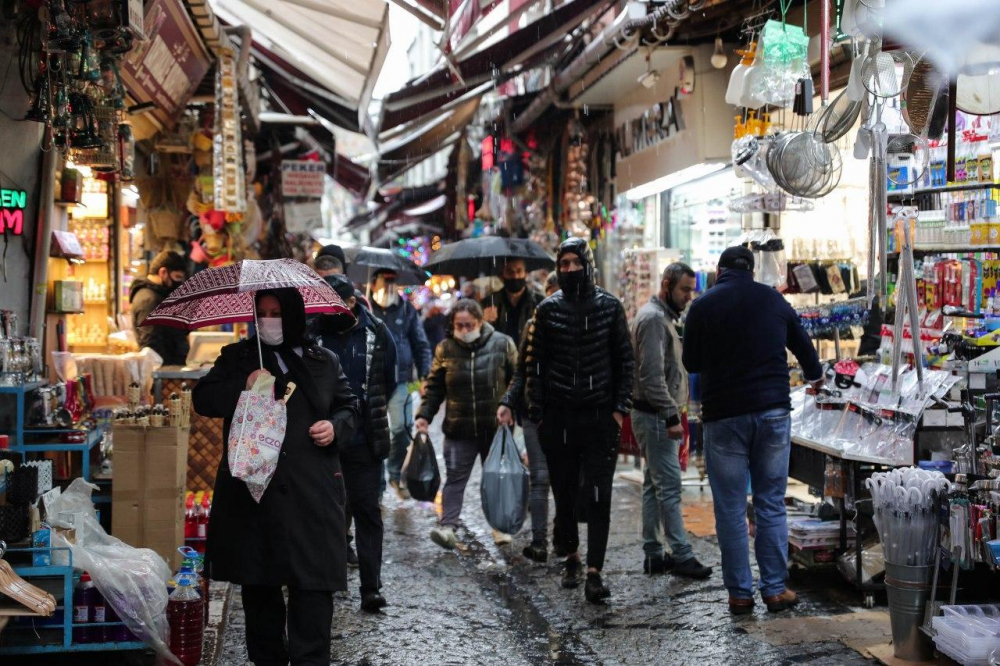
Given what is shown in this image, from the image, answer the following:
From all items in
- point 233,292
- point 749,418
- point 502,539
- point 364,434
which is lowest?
point 502,539

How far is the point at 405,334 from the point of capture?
420 inches

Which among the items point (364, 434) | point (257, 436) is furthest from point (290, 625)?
point (364, 434)

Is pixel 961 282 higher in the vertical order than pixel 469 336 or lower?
higher

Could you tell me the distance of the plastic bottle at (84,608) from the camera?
5164mm

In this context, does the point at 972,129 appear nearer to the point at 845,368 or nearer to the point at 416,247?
the point at 845,368

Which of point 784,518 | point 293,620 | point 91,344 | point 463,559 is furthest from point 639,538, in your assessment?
point 91,344

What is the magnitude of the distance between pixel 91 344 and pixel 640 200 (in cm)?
682

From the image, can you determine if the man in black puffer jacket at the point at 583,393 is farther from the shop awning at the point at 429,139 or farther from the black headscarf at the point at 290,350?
the shop awning at the point at 429,139

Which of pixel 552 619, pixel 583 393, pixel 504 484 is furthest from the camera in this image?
pixel 504 484

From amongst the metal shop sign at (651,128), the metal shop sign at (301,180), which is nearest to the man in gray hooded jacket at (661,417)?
the metal shop sign at (651,128)

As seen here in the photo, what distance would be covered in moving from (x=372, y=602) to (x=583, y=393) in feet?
5.68

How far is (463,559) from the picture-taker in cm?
806

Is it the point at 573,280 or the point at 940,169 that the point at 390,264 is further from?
the point at 940,169

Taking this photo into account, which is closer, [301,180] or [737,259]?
[737,259]
